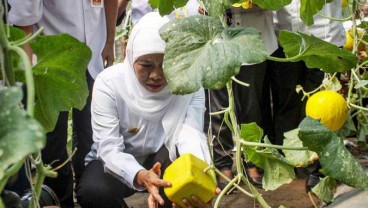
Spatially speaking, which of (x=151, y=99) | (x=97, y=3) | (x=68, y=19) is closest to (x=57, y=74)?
(x=151, y=99)

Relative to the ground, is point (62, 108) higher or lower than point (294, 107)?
higher

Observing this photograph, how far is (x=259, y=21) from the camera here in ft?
10.3

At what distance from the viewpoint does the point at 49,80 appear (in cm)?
114

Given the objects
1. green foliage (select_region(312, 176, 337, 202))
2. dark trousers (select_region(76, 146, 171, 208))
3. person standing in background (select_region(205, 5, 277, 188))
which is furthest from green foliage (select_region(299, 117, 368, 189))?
person standing in background (select_region(205, 5, 277, 188))

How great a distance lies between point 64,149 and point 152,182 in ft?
2.29

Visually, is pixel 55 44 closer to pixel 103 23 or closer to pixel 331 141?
pixel 331 141

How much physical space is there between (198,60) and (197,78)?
56 mm

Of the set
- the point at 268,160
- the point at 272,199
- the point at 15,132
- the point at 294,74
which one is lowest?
the point at 272,199

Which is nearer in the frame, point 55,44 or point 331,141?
point 55,44

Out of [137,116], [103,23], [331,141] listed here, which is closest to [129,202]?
[137,116]

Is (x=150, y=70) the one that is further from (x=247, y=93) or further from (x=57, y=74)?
(x=57, y=74)

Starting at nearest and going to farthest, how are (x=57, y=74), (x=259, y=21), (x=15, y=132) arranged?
(x=15, y=132) → (x=57, y=74) → (x=259, y=21)

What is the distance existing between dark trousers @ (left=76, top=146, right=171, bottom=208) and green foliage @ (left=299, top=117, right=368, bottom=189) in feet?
3.58

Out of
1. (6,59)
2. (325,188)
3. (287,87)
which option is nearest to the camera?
(6,59)
